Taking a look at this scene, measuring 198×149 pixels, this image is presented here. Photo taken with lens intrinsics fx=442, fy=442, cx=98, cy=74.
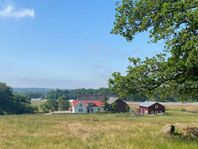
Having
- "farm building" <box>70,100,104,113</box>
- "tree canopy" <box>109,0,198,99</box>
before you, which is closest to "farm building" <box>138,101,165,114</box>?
"farm building" <box>70,100,104,113</box>

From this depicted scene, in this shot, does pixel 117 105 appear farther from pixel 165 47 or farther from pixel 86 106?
pixel 165 47

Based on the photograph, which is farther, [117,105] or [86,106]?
[86,106]

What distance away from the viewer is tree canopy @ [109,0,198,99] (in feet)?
65.1

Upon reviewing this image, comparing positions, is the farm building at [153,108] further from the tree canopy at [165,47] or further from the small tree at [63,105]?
the tree canopy at [165,47]

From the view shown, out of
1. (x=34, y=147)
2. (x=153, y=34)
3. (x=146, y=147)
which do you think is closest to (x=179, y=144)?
(x=146, y=147)

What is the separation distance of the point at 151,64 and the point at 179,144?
4.31m

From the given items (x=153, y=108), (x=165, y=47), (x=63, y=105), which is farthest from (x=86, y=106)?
(x=165, y=47)

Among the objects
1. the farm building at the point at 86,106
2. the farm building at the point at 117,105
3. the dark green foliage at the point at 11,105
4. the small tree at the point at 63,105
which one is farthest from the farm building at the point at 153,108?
the small tree at the point at 63,105

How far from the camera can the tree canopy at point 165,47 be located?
19.8 meters

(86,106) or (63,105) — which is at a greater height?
(63,105)

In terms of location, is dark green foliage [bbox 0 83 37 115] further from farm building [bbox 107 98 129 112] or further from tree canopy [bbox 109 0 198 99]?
tree canopy [bbox 109 0 198 99]

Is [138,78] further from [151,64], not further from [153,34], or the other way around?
[153,34]

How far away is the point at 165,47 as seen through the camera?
70.0 feet

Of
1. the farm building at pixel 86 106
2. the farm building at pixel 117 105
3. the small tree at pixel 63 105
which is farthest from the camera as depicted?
the small tree at pixel 63 105
